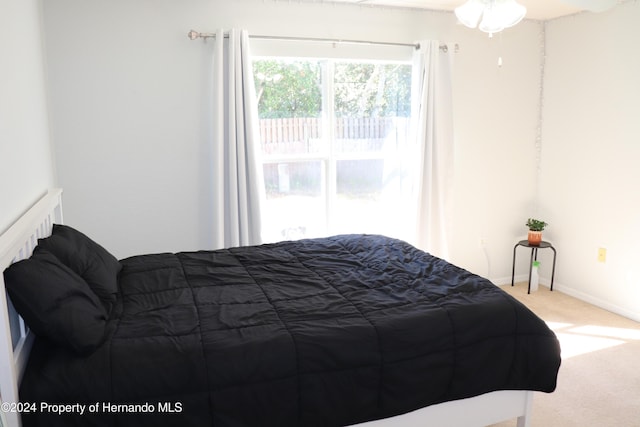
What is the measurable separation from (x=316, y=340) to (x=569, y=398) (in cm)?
167

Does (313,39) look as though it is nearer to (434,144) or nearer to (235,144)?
(235,144)

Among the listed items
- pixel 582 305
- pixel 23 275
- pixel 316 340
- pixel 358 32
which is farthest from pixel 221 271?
pixel 582 305

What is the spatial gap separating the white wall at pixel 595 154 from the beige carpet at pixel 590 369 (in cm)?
29

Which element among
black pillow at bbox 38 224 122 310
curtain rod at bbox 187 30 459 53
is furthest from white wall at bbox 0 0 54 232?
curtain rod at bbox 187 30 459 53

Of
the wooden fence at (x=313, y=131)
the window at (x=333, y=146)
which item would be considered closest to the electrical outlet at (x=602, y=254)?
the window at (x=333, y=146)

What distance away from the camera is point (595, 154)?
4.02 m

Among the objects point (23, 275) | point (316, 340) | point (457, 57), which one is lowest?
point (316, 340)

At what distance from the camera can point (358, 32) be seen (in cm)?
386

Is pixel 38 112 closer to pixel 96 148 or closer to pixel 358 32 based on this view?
pixel 96 148

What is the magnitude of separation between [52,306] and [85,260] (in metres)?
0.51

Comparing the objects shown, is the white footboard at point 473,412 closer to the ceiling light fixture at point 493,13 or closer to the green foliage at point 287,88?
the ceiling light fixture at point 493,13

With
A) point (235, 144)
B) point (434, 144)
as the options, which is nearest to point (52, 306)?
point (235, 144)

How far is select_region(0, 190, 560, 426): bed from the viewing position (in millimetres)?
1642

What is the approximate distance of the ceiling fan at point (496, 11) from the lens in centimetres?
224
